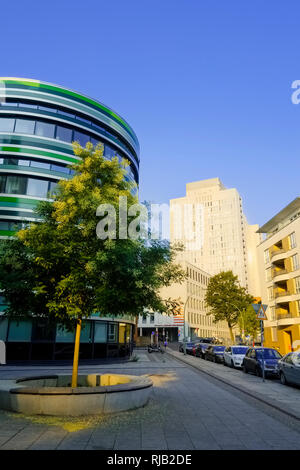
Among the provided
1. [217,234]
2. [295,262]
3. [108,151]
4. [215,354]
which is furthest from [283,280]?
[217,234]

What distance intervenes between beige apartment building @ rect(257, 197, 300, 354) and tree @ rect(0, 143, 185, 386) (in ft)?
103

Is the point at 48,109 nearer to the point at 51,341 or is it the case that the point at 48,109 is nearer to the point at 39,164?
the point at 39,164

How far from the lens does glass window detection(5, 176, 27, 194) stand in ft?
89.1

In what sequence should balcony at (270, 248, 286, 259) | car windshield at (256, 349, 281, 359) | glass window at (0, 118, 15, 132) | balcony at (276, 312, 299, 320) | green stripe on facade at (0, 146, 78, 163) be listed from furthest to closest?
1. balcony at (270, 248, 286, 259)
2. balcony at (276, 312, 299, 320)
3. glass window at (0, 118, 15, 132)
4. green stripe on facade at (0, 146, 78, 163)
5. car windshield at (256, 349, 281, 359)

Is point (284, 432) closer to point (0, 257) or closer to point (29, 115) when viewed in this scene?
point (0, 257)

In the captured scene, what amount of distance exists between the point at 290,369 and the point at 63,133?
25.4 m

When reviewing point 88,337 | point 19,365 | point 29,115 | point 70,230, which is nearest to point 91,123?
point 29,115

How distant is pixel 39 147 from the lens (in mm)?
28172

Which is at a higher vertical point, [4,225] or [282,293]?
[4,225]

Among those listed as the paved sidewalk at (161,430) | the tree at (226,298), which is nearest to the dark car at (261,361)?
the paved sidewalk at (161,430)

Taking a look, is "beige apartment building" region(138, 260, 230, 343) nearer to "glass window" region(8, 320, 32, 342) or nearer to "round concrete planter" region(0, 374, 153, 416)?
"glass window" region(8, 320, 32, 342)

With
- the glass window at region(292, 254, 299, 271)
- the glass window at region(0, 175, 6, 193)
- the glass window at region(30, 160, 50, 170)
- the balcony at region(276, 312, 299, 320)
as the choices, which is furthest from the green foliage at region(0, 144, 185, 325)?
the balcony at region(276, 312, 299, 320)

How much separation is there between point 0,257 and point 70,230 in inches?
87.2

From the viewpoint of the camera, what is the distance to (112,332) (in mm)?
28188
